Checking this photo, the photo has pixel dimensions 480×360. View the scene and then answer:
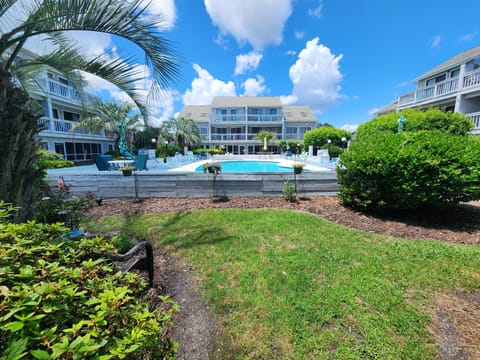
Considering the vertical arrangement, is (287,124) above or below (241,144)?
above

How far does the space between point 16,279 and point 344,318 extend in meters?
2.75

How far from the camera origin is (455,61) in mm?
16969

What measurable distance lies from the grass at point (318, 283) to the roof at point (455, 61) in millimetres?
20121

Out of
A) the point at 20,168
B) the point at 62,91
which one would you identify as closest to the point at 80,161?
the point at 62,91

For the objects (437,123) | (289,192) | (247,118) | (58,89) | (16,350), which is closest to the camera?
(16,350)

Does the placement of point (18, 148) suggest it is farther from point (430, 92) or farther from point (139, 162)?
point (430, 92)

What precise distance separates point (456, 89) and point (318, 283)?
2142 centimetres

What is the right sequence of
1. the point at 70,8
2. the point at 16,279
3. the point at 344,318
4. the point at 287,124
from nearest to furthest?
1. the point at 16,279
2. the point at 344,318
3. the point at 70,8
4. the point at 287,124

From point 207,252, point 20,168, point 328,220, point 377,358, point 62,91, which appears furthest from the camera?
point 62,91

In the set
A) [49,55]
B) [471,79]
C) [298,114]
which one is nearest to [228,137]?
[298,114]

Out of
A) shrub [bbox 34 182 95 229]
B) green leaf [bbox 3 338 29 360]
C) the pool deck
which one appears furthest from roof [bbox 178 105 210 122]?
green leaf [bbox 3 338 29 360]

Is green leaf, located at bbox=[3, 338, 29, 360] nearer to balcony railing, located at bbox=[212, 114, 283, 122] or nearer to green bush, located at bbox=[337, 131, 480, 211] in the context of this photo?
green bush, located at bbox=[337, 131, 480, 211]

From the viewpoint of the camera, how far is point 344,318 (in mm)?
2258

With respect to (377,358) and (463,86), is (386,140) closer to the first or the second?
(377,358)
